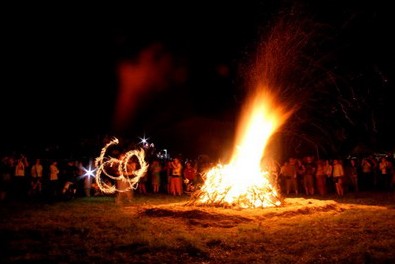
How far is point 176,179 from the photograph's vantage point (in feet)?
67.5

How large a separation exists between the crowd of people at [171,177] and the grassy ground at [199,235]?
3.88 meters

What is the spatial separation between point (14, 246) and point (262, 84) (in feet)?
39.4

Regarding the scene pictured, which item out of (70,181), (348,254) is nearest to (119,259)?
Result: (348,254)

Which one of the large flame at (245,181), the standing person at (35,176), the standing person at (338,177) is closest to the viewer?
the large flame at (245,181)

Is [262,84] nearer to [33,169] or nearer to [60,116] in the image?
[33,169]

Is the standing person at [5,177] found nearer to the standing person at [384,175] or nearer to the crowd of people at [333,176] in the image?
the crowd of people at [333,176]

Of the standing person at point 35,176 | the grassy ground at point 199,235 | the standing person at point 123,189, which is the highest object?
the standing person at point 35,176

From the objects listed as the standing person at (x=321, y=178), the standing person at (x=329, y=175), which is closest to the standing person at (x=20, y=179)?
the standing person at (x=321, y=178)

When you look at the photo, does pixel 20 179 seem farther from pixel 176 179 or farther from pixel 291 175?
pixel 291 175

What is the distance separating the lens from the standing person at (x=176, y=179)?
20.4 metres

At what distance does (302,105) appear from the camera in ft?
93.8

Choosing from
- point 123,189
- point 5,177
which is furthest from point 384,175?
point 5,177

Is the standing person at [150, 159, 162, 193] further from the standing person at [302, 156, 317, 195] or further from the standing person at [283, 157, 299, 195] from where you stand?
the standing person at [302, 156, 317, 195]

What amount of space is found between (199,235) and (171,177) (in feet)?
35.6
